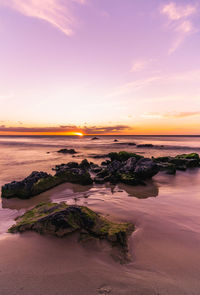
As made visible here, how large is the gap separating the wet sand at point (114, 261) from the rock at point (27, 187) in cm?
302

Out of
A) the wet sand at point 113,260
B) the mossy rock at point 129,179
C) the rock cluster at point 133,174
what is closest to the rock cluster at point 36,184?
the rock cluster at point 133,174

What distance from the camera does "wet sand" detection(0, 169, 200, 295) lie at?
7.39ft

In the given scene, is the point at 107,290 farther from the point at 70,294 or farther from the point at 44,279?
the point at 44,279

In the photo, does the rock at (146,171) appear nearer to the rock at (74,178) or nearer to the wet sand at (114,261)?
the rock at (74,178)

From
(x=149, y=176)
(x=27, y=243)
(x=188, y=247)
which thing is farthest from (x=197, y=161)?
(x=27, y=243)

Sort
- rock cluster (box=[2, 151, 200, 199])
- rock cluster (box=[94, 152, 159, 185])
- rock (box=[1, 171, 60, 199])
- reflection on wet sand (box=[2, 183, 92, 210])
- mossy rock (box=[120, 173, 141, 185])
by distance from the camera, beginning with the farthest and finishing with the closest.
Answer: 1. rock cluster (box=[94, 152, 159, 185])
2. mossy rock (box=[120, 173, 141, 185])
3. rock cluster (box=[2, 151, 200, 199])
4. rock (box=[1, 171, 60, 199])
5. reflection on wet sand (box=[2, 183, 92, 210])

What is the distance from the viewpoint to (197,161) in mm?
12875

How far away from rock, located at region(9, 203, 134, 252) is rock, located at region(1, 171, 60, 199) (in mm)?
2677

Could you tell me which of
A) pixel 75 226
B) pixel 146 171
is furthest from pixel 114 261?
pixel 146 171

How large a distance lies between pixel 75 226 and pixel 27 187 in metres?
3.92

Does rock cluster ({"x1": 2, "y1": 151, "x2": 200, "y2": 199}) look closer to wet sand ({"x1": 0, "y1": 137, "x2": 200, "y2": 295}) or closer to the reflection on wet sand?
the reflection on wet sand

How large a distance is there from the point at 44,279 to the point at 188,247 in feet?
9.19

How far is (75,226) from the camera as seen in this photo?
353 cm

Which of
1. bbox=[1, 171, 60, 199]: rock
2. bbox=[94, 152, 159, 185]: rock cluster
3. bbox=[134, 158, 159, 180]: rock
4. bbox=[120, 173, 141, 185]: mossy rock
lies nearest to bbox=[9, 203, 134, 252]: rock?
bbox=[1, 171, 60, 199]: rock
